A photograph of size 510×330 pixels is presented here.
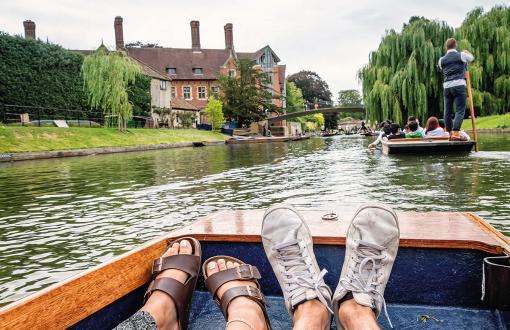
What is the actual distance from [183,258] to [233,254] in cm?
29

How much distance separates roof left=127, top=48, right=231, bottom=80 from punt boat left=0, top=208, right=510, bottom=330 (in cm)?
5555

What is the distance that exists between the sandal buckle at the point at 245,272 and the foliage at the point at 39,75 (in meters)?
28.8

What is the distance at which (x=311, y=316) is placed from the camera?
5.30ft

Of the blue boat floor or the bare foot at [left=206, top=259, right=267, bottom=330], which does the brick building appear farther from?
the bare foot at [left=206, top=259, right=267, bottom=330]

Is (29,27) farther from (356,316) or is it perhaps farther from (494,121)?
(356,316)

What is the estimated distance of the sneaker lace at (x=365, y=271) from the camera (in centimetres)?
171

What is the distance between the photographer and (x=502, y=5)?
24.9m

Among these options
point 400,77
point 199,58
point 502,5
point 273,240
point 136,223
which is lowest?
point 136,223

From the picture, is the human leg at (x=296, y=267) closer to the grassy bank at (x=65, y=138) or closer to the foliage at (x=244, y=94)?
the grassy bank at (x=65, y=138)

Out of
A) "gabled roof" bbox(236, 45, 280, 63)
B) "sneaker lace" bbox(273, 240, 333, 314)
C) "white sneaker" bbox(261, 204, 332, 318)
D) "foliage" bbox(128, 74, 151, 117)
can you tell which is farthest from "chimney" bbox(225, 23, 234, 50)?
"sneaker lace" bbox(273, 240, 333, 314)

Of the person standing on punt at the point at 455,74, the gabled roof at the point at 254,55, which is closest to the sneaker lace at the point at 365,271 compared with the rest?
the person standing on punt at the point at 455,74

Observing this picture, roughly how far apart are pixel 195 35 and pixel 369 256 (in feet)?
202

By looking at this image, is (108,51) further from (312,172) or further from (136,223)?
(136,223)

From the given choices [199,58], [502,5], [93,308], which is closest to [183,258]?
[93,308]
